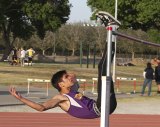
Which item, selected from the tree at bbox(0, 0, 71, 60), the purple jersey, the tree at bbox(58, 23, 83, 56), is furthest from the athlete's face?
the tree at bbox(58, 23, 83, 56)

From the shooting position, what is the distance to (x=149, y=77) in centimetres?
2445

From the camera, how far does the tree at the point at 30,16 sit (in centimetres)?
5738

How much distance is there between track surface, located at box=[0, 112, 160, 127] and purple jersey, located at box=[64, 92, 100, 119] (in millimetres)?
8672

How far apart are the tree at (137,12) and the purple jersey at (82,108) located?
119 ft

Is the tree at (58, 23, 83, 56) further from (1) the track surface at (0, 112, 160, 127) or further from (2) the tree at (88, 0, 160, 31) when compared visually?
(1) the track surface at (0, 112, 160, 127)

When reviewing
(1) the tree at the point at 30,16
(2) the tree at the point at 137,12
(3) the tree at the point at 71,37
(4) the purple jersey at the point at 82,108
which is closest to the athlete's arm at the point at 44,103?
(4) the purple jersey at the point at 82,108

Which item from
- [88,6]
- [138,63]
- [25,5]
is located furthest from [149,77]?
[138,63]

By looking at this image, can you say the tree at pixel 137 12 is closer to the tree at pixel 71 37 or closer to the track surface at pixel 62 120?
the track surface at pixel 62 120

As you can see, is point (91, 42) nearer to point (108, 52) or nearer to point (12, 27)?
point (12, 27)

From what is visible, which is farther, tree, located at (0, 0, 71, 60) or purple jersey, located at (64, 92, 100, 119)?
tree, located at (0, 0, 71, 60)

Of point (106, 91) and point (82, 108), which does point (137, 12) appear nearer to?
point (82, 108)

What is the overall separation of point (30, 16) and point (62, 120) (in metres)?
43.0

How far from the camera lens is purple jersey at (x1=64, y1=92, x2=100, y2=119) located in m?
5.85

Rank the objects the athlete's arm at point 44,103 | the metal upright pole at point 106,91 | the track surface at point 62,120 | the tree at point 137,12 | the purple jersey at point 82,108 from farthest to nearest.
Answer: the tree at point 137,12, the track surface at point 62,120, the purple jersey at point 82,108, the athlete's arm at point 44,103, the metal upright pole at point 106,91
